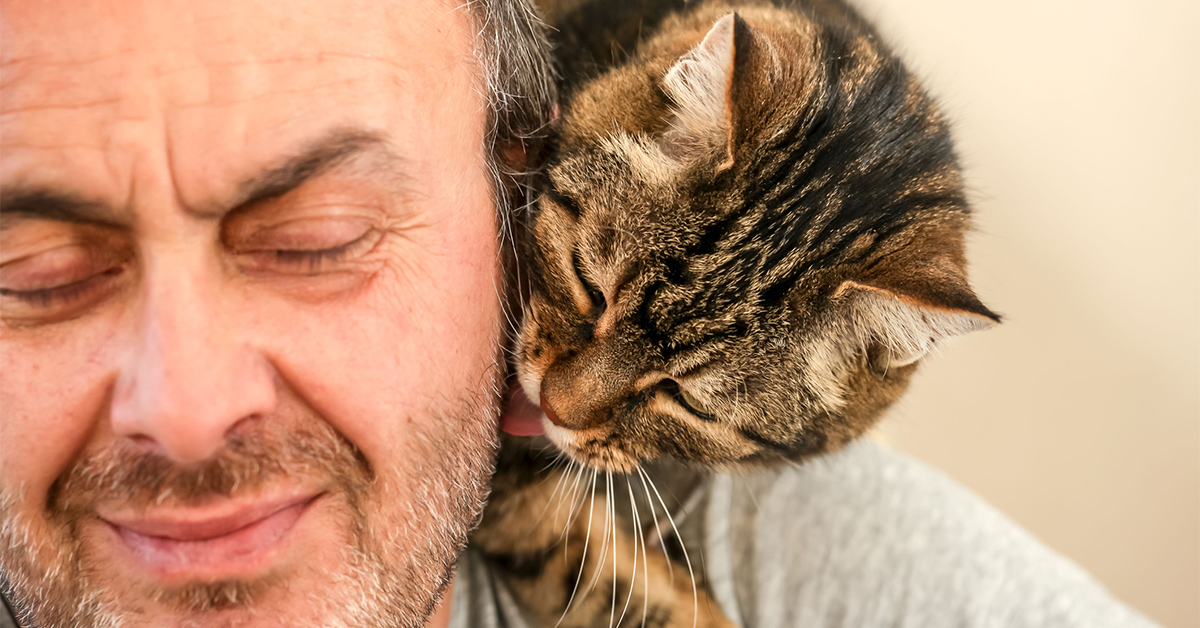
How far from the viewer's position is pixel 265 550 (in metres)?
0.87

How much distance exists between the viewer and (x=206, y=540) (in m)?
0.86

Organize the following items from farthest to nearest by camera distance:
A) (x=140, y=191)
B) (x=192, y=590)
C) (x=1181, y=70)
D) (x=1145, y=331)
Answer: (x=1145, y=331) → (x=1181, y=70) → (x=192, y=590) → (x=140, y=191)

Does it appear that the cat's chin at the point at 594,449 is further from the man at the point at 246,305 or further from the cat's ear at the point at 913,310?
the cat's ear at the point at 913,310

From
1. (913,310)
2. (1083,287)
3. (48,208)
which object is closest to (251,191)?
(48,208)

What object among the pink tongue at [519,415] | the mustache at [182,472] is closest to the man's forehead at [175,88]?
the mustache at [182,472]

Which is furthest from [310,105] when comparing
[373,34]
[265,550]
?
[265,550]

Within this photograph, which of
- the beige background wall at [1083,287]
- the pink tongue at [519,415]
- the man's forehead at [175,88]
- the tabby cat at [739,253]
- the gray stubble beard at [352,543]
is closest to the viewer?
the man's forehead at [175,88]

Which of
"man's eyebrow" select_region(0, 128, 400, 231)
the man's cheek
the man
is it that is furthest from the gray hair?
the man's cheek

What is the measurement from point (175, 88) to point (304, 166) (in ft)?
0.45

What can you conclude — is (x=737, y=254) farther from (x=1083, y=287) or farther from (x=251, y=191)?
(x=1083, y=287)

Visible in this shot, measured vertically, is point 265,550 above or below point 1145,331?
below

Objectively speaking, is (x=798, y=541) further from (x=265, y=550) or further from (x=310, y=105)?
(x=310, y=105)

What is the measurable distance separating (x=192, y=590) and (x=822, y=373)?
0.81m

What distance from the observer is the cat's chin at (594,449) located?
3.45 feet
